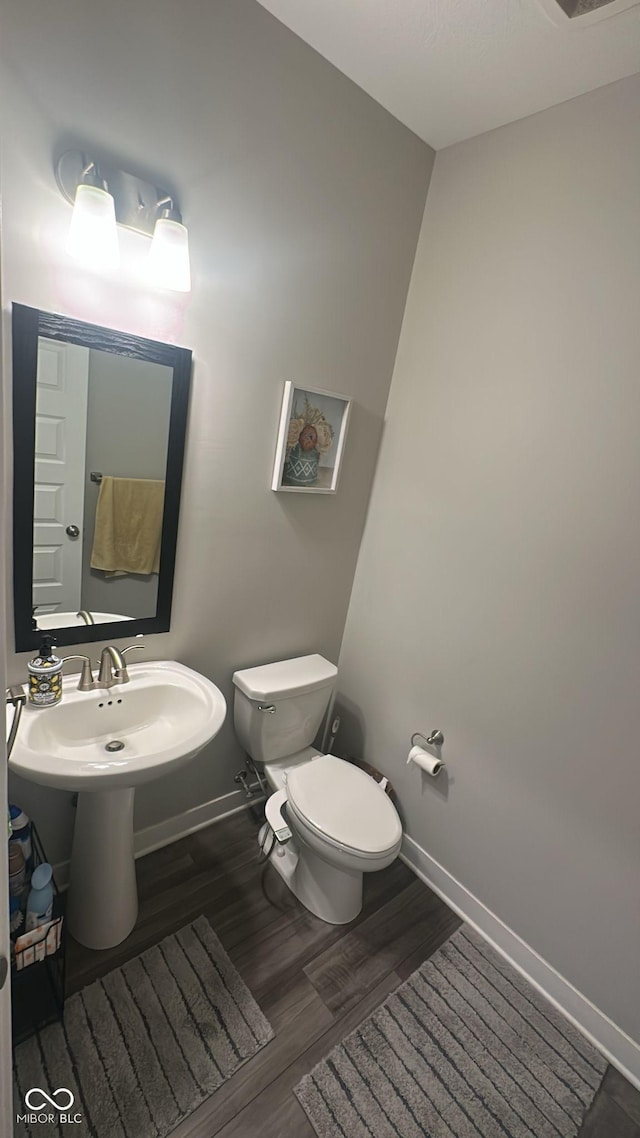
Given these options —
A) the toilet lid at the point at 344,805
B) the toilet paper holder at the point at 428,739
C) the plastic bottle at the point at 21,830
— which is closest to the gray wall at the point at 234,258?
the plastic bottle at the point at 21,830

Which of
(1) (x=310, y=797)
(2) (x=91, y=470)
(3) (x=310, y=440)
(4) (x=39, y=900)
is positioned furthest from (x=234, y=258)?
(4) (x=39, y=900)

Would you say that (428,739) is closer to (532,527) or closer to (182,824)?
(532,527)

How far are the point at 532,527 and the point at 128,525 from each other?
1.22 metres

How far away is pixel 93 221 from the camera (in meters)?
1.16

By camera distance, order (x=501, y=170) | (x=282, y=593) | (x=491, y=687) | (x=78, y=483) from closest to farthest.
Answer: (x=78, y=483) < (x=501, y=170) < (x=491, y=687) < (x=282, y=593)

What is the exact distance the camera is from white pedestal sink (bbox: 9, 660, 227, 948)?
4.47ft

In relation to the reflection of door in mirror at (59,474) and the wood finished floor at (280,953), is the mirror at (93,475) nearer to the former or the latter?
the reflection of door in mirror at (59,474)

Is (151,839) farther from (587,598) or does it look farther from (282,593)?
(587,598)

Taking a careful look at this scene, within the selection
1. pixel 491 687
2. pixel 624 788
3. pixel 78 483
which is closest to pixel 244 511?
pixel 78 483

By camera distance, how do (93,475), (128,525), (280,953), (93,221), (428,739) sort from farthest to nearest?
(428,739) < (280,953) < (128,525) < (93,475) < (93,221)

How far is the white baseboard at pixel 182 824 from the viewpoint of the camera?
1682mm

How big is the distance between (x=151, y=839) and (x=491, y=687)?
4.40 feet

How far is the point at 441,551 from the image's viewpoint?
6.04ft

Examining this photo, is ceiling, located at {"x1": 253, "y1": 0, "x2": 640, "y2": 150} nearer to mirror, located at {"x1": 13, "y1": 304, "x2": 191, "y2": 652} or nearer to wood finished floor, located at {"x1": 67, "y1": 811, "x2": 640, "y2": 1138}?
mirror, located at {"x1": 13, "y1": 304, "x2": 191, "y2": 652}
